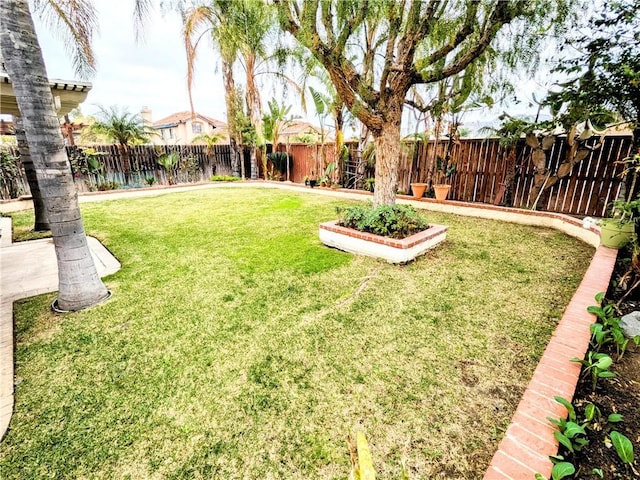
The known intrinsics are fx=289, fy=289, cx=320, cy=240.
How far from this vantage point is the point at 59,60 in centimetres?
546

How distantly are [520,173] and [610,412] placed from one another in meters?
7.46

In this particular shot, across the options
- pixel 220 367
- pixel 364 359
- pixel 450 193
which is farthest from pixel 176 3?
pixel 450 193

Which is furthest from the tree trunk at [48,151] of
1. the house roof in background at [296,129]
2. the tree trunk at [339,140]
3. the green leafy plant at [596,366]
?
the house roof in background at [296,129]

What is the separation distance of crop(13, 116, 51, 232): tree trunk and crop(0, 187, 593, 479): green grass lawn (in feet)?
9.34

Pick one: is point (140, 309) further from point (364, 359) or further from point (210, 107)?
point (210, 107)

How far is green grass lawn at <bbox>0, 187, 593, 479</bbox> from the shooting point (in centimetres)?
174

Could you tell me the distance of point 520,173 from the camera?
7699mm

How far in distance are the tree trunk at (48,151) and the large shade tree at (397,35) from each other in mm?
3160

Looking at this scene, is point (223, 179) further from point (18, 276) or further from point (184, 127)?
point (184, 127)

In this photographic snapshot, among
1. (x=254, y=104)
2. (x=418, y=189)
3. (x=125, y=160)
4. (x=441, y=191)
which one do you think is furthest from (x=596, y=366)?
(x=125, y=160)

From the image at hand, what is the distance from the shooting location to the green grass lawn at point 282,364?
5.71ft

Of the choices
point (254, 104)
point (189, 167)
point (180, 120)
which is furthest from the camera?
point (180, 120)

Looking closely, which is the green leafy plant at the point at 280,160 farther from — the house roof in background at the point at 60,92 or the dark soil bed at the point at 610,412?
the dark soil bed at the point at 610,412

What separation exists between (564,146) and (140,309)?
929cm
